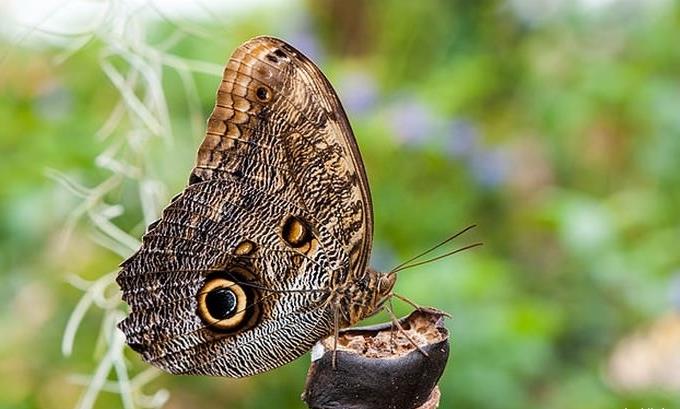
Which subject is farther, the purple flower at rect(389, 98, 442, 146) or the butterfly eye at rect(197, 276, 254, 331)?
the purple flower at rect(389, 98, 442, 146)

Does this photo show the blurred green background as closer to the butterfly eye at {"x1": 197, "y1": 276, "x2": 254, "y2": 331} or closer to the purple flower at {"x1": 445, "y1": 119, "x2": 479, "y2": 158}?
the purple flower at {"x1": 445, "y1": 119, "x2": 479, "y2": 158}

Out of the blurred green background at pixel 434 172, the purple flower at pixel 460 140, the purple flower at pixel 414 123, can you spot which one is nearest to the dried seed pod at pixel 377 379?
the blurred green background at pixel 434 172

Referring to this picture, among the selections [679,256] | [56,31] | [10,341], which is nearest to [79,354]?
[10,341]

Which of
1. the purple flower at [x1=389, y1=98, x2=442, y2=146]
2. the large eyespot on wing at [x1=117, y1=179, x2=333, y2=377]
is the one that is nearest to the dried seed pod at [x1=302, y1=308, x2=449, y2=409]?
the large eyespot on wing at [x1=117, y1=179, x2=333, y2=377]

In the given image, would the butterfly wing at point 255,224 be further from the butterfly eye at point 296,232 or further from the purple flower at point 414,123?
the purple flower at point 414,123

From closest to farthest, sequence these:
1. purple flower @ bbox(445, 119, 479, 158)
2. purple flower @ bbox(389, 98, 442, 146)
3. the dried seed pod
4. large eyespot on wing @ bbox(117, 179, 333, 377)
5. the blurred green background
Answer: the dried seed pod, large eyespot on wing @ bbox(117, 179, 333, 377), the blurred green background, purple flower @ bbox(389, 98, 442, 146), purple flower @ bbox(445, 119, 479, 158)

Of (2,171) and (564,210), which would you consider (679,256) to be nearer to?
(564,210)
